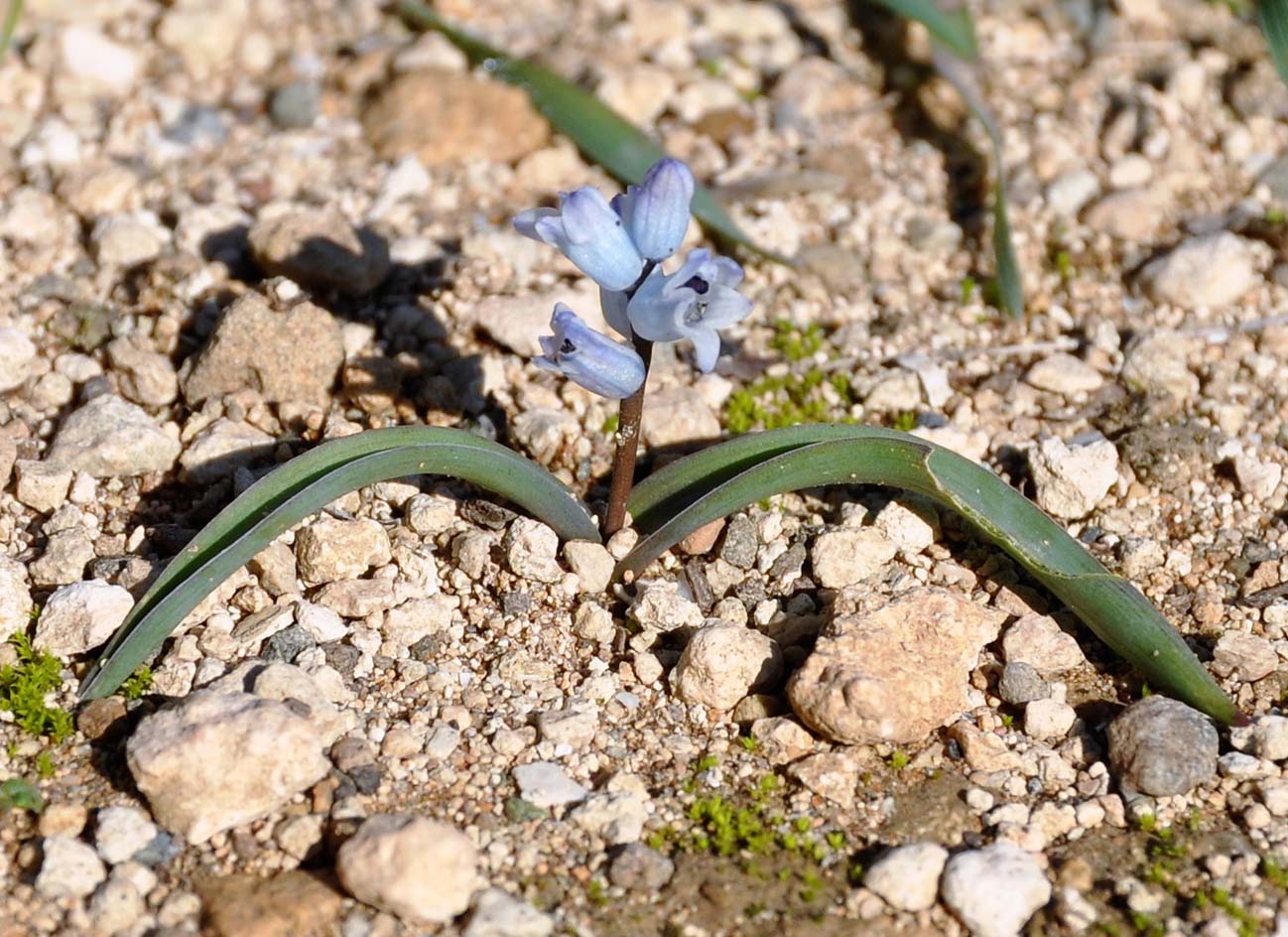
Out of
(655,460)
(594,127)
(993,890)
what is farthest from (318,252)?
(993,890)

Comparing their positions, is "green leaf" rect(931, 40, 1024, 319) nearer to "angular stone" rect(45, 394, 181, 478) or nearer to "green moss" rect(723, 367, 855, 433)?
"green moss" rect(723, 367, 855, 433)

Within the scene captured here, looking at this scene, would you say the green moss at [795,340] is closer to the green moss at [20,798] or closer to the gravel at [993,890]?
the gravel at [993,890]

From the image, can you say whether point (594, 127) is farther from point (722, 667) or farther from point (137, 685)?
point (137, 685)

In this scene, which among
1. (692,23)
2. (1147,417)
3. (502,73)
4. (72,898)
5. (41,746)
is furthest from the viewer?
(692,23)

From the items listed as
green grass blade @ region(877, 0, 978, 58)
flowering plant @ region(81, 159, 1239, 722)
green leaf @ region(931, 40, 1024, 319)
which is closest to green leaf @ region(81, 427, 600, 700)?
flowering plant @ region(81, 159, 1239, 722)

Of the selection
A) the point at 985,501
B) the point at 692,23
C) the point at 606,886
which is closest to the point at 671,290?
the point at 985,501

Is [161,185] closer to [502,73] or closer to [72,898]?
[502,73]

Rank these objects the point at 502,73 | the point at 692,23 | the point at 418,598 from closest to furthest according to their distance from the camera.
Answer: the point at 418,598
the point at 502,73
the point at 692,23
